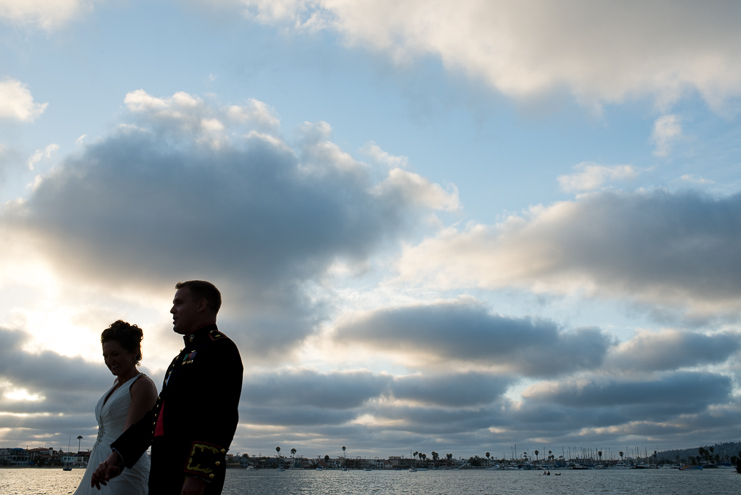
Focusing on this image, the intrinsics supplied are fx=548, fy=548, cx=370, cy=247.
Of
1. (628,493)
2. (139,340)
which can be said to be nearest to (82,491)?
(139,340)

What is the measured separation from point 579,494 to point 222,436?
443ft

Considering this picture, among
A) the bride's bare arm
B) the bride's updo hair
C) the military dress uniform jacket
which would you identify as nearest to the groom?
the military dress uniform jacket

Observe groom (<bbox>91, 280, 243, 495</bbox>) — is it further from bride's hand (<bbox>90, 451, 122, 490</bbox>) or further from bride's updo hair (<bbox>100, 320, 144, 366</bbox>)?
bride's updo hair (<bbox>100, 320, 144, 366</bbox>)

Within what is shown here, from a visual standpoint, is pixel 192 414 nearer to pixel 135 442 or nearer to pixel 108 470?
pixel 135 442

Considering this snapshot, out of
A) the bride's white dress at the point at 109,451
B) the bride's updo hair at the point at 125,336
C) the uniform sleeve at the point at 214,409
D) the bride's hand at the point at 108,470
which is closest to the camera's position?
the uniform sleeve at the point at 214,409

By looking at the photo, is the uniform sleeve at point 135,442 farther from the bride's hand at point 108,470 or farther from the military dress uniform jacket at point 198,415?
the military dress uniform jacket at point 198,415

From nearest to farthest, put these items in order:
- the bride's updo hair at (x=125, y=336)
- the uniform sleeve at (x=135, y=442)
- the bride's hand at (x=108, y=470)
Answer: the bride's hand at (x=108, y=470) < the uniform sleeve at (x=135, y=442) < the bride's updo hair at (x=125, y=336)

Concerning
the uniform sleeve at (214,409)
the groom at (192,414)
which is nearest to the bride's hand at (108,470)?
the groom at (192,414)

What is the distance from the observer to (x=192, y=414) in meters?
5.42

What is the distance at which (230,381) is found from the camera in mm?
5492

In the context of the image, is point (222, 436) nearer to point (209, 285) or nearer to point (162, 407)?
point (162, 407)

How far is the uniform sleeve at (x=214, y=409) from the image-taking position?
16.5ft

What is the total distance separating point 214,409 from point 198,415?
186 mm

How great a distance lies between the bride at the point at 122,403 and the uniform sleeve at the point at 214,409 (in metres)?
1.93
